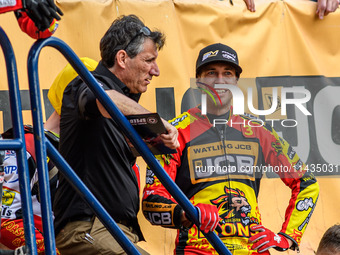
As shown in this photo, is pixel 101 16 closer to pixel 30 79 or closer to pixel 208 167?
pixel 208 167

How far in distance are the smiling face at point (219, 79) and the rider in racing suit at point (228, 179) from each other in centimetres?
4

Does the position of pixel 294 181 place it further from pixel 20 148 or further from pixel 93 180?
pixel 20 148

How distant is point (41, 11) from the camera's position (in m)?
2.38

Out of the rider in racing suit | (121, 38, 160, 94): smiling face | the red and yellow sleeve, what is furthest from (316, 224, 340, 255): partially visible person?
(121, 38, 160, 94): smiling face

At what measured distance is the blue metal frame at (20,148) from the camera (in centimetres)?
223

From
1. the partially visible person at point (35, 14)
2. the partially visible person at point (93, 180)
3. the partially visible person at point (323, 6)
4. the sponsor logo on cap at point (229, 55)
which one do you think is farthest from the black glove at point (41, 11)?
the partially visible person at point (323, 6)

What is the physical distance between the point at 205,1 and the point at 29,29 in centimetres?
328

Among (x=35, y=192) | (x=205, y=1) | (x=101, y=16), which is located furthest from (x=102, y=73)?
(x=205, y=1)

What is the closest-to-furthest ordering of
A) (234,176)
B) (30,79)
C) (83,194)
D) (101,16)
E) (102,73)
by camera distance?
1. (30,79)
2. (83,194)
3. (102,73)
4. (234,176)
5. (101,16)

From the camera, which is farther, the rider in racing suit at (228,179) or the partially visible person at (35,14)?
the rider in racing suit at (228,179)

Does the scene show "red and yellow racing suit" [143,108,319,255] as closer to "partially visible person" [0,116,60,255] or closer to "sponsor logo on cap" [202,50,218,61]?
"sponsor logo on cap" [202,50,218,61]

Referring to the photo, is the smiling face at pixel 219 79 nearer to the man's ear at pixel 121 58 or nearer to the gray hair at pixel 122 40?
the gray hair at pixel 122 40

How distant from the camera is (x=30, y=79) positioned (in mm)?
2361

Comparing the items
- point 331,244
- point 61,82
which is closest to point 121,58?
point 61,82
